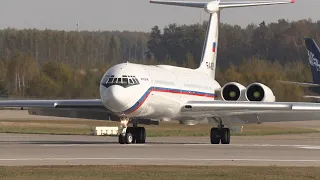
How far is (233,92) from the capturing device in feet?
132

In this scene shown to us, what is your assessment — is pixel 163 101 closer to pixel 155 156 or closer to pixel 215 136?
pixel 215 136

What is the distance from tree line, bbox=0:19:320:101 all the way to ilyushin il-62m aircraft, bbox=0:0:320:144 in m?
32.4

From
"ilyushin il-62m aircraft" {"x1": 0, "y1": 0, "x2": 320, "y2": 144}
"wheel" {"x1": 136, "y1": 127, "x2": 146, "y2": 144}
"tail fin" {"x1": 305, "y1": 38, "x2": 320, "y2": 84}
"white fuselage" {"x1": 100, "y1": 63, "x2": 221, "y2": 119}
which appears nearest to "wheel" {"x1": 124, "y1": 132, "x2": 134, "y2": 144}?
"ilyushin il-62m aircraft" {"x1": 0, "y1": 0, "x2": 320, "y2": 144}

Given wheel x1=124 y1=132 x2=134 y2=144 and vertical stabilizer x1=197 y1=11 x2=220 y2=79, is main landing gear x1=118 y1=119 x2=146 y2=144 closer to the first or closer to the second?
wheel x1=124 y1=132 x2=134 y2=144

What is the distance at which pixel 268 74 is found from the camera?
68625mm

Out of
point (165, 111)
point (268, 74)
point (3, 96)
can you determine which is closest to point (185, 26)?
point (3, 96)

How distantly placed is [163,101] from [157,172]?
15.3 metres

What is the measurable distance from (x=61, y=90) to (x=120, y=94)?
43.9 m

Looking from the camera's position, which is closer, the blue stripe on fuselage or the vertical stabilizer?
the blue stripe on fuselage

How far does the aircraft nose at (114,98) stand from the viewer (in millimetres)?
33688

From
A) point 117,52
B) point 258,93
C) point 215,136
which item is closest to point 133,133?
point 215,136

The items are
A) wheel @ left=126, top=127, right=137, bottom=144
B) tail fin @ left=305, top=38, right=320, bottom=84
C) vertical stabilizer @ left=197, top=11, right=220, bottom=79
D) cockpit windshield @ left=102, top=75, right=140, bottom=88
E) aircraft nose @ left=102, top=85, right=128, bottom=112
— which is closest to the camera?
aircraft nose @ left=102, top=85, right=128, bottom=112

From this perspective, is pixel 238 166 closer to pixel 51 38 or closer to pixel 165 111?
pixel 165 111

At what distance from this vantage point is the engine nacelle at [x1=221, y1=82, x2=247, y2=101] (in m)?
40.0
